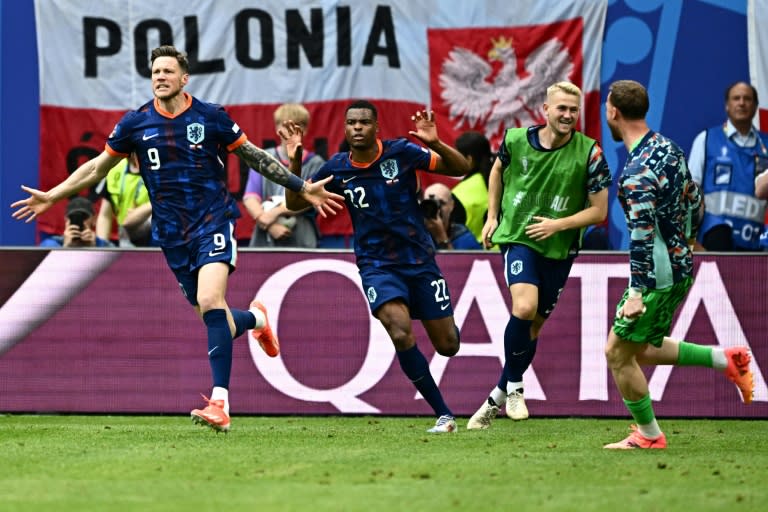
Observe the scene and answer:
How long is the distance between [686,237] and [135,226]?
237 inches

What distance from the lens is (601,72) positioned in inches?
585

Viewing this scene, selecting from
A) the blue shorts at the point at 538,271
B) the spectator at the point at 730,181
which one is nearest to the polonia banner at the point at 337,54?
the spectator at the point at 730,181

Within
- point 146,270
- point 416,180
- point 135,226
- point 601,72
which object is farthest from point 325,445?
point 601,72

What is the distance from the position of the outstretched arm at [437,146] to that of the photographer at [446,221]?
2195mm

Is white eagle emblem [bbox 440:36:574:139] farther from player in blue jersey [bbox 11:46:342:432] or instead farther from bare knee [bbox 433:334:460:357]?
player in blue jersey [bbox 11:46:342:432]

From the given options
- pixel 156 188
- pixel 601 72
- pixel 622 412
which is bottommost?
pixel 622 412

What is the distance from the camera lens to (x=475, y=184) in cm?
1350

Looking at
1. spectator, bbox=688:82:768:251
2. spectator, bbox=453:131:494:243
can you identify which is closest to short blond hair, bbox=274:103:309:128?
spectator, bbox=453:131:494:243

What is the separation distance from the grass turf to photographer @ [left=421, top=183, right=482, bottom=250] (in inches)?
96.8

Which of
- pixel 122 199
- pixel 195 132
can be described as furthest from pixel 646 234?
pixel 122 199

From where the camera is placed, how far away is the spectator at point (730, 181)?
13.8 meters

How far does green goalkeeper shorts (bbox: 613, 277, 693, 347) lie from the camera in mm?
8688

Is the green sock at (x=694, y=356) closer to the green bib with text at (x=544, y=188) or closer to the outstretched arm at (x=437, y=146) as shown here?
the green bib with text at (x=544, y=188)

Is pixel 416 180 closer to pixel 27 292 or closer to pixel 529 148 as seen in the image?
pixel 529 148
